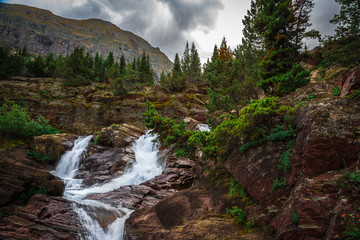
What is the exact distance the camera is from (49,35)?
14862 cm

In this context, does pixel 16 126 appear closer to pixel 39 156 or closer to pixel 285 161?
pixel 39 156

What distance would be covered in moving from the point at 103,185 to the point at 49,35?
611ft

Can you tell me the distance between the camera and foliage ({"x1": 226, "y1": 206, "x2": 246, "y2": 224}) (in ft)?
18.0

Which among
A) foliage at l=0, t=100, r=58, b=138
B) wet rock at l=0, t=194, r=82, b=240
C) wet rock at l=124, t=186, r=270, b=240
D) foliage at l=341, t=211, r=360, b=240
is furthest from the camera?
foliage at l=0, t=100, r=58, b=138

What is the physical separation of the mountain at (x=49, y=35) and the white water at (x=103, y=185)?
149 m

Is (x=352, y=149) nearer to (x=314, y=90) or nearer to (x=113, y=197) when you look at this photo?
(x=314, y=90)

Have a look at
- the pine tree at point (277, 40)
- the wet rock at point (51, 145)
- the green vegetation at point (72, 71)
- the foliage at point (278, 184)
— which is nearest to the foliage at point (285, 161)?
the foliage at point (278, 184)

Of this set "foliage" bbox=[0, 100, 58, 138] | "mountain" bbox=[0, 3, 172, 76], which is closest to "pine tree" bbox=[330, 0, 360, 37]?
"foliage" bbox=[0, 100, 58, 138]

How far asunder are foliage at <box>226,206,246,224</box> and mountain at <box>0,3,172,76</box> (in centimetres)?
16478

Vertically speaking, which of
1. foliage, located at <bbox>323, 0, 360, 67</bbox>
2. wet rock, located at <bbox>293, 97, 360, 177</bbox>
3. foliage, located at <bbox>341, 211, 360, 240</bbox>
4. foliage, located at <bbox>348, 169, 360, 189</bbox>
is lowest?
foliage, located at <bbox>341, 211, 360, 240</bbox>

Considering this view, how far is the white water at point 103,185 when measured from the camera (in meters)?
8.27

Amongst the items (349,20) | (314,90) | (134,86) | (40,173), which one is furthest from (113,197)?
(134,86)

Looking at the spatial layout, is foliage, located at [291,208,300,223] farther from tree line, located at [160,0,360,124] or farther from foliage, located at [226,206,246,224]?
tree line, located at [160,0,360,124]

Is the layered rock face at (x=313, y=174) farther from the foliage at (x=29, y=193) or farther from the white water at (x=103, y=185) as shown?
the foliage at (x=29, y=193)
